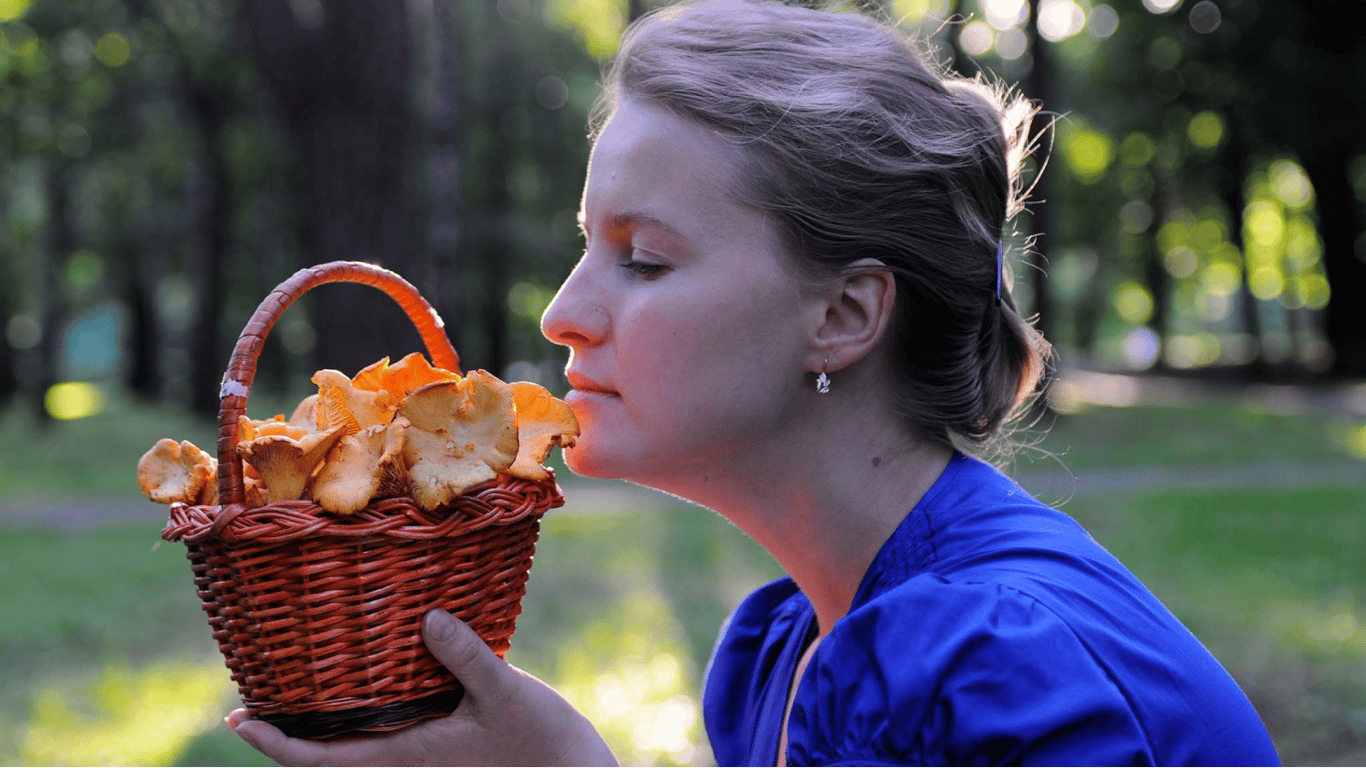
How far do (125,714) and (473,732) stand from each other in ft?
17.3

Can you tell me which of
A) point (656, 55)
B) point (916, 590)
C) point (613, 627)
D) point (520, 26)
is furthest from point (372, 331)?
point (520, 26)

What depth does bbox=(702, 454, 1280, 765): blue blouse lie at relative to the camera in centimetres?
143

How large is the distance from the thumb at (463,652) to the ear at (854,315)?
27.9 inches

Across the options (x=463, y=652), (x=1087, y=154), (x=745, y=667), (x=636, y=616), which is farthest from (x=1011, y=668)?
(x=1087, y=154)

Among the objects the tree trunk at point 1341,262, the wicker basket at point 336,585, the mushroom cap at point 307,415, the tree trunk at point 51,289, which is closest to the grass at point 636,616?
the mushroom cap at point 307,415

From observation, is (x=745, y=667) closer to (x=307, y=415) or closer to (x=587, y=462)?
(x=587, y=462)

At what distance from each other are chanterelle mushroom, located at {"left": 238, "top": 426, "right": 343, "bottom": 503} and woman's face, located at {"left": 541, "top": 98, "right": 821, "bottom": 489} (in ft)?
1.41

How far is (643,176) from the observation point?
1.95 meters

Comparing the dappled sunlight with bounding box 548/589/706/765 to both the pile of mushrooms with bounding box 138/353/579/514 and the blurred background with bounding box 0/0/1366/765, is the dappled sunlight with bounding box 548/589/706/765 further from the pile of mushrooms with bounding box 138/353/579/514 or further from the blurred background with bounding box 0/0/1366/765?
the pile of mushrooms with bounding box 138/353/579/514

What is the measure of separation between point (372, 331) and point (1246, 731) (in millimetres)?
6158

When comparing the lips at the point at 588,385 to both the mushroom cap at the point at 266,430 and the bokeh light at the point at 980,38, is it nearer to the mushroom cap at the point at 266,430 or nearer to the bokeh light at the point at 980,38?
the mushroom cap at the point at 266,430

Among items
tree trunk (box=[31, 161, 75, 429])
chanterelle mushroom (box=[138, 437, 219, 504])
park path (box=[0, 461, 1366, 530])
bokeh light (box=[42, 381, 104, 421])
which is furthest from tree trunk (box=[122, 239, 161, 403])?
chanterelle mushroom (box=[138, 437, 219, 504])

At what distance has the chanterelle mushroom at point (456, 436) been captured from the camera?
179 cm

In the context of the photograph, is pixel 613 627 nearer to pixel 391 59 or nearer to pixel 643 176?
pixel 391 59
